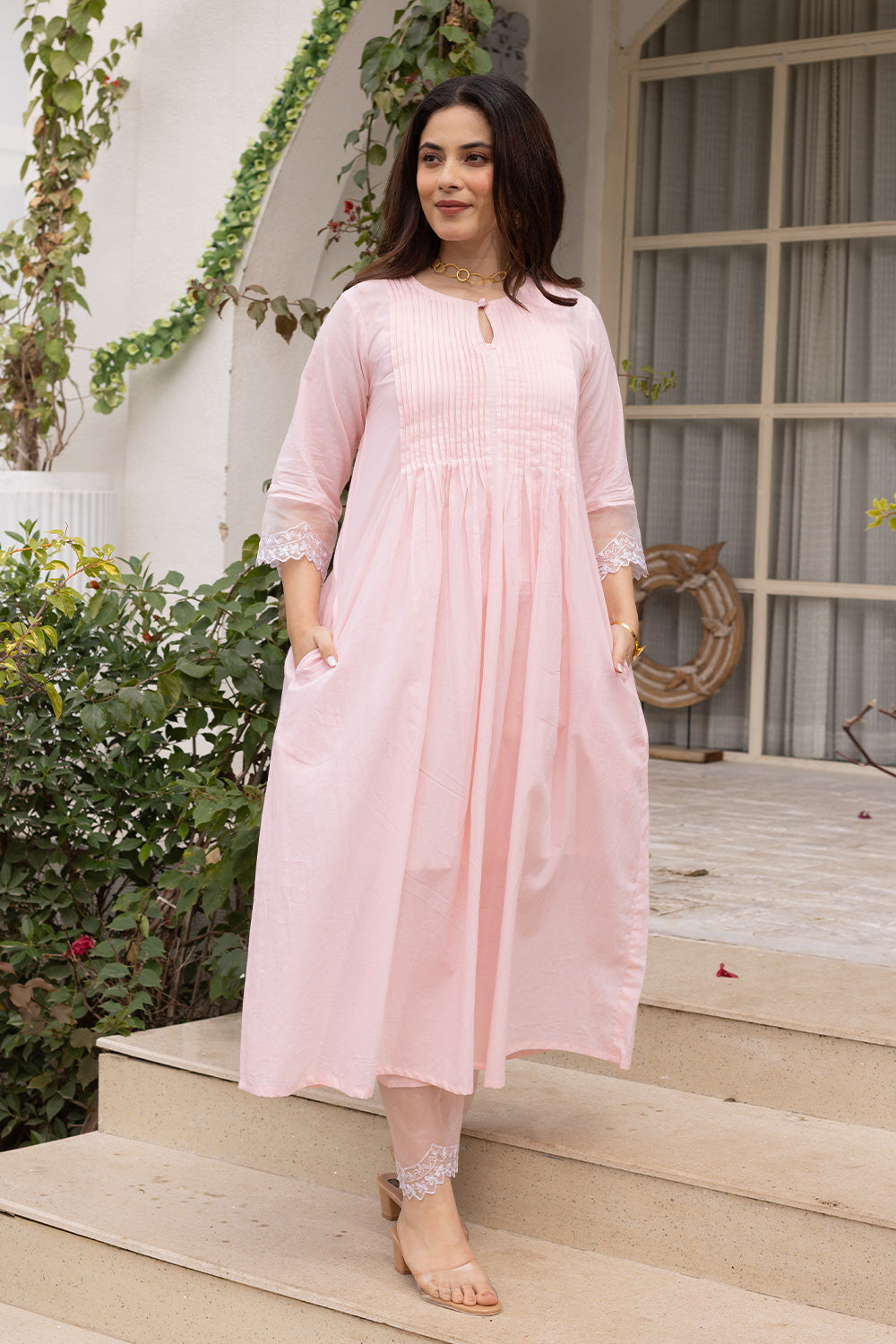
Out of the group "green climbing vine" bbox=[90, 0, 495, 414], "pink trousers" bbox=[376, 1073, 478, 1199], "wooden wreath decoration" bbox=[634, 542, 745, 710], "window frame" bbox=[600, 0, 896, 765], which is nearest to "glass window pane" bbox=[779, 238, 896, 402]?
"window frame" bbox=[600, 0, 896, 765]

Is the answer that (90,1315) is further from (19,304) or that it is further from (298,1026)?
(19,304)

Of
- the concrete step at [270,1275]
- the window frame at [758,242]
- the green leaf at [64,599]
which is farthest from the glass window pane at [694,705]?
the concrete step at [270,1275]

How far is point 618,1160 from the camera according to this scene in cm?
227

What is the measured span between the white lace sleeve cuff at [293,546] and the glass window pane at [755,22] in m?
4.13

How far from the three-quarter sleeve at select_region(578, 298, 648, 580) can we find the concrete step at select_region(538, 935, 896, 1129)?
0.81m

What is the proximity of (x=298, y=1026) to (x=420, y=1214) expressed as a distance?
1.08ft

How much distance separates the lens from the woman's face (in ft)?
6.81

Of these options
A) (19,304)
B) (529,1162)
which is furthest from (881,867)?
(19,304)

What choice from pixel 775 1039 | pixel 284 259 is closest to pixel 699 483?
pixel 284 259

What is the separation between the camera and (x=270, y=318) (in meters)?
4.20

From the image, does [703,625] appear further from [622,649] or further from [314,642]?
[314,642]

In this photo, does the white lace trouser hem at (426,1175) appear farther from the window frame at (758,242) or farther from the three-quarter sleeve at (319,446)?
the window frame at (758,242)

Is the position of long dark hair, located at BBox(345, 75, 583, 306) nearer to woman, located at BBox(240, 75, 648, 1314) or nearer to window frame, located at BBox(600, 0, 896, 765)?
woman, located at BBox(240, 75, 648, 1314)

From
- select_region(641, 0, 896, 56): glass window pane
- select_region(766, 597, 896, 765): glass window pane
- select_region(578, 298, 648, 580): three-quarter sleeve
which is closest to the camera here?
select_region(578, 298, 648, 580): three-quarter sleeve
